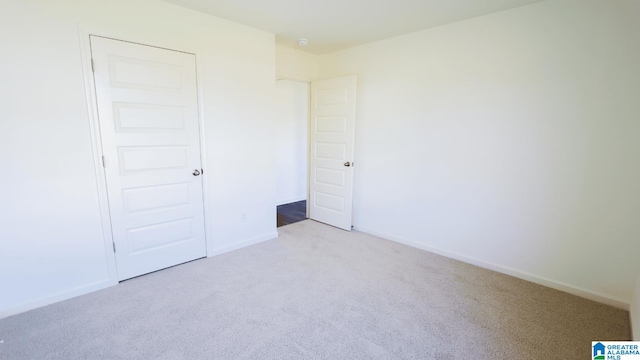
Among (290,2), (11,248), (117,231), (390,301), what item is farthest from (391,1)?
(11,248)

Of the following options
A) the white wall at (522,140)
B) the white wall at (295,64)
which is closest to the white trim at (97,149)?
the white wall at (295,64)

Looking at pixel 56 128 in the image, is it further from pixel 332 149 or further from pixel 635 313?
pixel 635 313

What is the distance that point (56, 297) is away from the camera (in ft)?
7.57

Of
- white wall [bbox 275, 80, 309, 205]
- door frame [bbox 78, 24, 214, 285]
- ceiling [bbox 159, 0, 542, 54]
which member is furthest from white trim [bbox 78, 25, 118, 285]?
white wall [bbox 275, 80, 309, 205]

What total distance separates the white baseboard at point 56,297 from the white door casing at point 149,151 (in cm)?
17

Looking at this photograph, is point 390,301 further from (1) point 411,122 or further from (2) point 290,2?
(2) point 290,2

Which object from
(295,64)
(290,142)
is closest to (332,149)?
(295,64)

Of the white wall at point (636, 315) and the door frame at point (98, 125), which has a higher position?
the door frame at point (98, 125)

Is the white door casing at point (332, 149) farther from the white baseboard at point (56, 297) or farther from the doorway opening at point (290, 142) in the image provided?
the white baseboard at point (56, 297)

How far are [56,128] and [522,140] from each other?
154 inches

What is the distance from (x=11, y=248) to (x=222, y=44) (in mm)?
2452

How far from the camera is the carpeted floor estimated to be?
72.1 inches

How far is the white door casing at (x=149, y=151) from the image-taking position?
2.42 metres

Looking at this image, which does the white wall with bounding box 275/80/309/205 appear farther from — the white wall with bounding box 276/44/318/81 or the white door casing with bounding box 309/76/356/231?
the white door casing with bounding box 309/76/356/231
